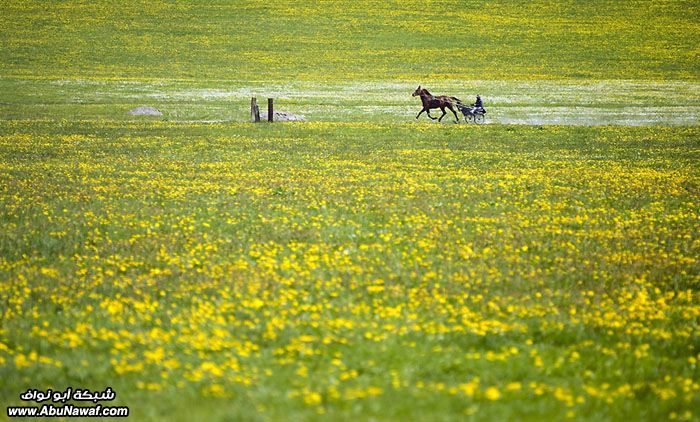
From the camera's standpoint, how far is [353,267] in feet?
46.4

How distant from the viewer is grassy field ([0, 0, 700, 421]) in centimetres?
920

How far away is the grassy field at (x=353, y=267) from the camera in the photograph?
9.20m

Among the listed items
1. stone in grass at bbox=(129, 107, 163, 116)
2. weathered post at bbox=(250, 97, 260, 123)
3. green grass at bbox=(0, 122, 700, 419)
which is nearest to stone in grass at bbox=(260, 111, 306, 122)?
weathered post at bbox=(250, 97, 260, 123)

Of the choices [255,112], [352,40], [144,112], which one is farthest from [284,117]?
[352,40]

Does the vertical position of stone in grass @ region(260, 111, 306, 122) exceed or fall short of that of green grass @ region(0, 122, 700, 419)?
it exceeds it

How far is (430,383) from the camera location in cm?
930

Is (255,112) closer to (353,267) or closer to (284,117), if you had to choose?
(284,117)

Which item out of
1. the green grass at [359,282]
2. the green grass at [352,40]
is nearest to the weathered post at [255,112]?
the green grass at [359,282]

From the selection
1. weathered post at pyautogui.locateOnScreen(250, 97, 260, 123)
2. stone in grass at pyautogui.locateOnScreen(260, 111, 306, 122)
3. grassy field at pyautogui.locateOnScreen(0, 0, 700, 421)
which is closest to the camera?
grassy field at pyautogui.locateOnScreen(0, 0, 700, 421)

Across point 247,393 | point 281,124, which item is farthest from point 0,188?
point 281,124

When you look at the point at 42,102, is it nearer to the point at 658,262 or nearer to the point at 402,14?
the point at 658,262

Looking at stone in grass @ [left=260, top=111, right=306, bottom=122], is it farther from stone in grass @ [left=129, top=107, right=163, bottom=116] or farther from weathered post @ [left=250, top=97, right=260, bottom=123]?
stone in grass @ [left=129, top=107, right=163, bottom=116]

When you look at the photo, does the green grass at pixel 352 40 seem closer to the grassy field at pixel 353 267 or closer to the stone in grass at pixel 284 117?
the stone in grass at pixel 284 117

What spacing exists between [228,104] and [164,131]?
17256mm
